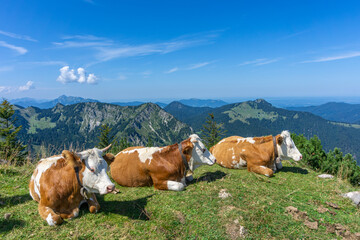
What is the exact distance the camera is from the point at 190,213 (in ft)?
18.3

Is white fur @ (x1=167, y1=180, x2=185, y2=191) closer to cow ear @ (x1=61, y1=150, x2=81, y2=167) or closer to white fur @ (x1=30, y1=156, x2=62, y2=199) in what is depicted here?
cow ear @ (x1=61, y1=150, x2=81, y2=167)

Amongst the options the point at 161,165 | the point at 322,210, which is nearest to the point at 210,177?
the point at 161,165

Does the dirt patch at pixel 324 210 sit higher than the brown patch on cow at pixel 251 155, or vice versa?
the brown patch on cow at pixel 251 155

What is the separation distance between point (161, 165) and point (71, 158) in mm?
3370

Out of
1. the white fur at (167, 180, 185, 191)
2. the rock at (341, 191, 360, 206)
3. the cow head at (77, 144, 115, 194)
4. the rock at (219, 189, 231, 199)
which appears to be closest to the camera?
the cow head at (77, 144, 115, 194)

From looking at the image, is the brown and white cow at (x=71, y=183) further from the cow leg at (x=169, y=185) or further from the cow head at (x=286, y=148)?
the cow head at (x=286, y=148)

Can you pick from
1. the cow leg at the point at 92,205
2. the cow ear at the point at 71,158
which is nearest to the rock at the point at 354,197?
the cow leg at the point at 92,205

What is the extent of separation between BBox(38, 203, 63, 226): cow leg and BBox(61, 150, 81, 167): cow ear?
1.28m

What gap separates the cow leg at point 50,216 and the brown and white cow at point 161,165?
124 inches

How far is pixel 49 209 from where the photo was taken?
202 inches

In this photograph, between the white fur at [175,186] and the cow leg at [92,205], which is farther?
the white fur at [175,186]

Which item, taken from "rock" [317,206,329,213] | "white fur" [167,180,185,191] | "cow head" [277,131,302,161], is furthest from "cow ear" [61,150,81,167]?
"cow head" [277,131,302,161]

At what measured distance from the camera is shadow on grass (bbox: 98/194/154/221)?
5.58m

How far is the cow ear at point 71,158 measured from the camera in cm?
527
